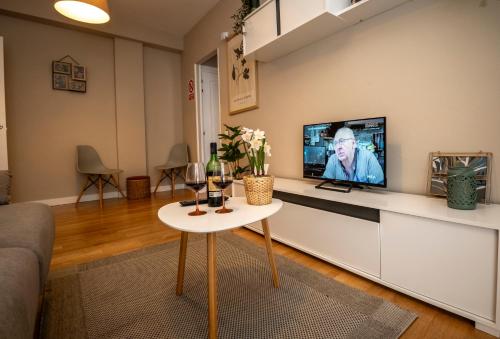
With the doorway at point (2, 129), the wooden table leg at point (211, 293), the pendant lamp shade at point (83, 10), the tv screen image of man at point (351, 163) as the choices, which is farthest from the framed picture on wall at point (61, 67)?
the wooden table leg at point (211, 293)

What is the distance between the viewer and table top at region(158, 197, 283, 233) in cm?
96

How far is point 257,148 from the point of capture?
4.40ft

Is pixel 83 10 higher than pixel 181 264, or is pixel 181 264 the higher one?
pixel 83 10

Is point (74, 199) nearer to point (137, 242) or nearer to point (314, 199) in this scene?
point (137, 242)

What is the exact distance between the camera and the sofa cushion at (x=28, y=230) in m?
1.13

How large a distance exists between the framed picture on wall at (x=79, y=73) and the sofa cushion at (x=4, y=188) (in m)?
2.77

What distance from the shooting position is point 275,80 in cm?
278

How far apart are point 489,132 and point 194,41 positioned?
4.22 m

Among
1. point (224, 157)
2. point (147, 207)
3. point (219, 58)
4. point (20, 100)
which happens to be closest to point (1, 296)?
point (224, 157)

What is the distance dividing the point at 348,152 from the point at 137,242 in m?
Result: 2.00

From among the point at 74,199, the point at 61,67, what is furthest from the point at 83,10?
Result: the point at 74,199

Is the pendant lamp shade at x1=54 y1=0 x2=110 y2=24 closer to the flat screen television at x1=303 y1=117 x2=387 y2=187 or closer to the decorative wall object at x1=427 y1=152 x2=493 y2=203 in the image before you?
the flat screen television at x1=303 y1=117 x2=387 y2=187

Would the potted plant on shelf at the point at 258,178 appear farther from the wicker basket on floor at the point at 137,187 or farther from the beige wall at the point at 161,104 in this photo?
the beige wall at the point at 161,104

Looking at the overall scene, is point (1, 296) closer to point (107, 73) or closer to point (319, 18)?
point (319, 18)
